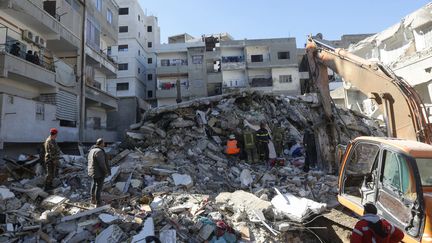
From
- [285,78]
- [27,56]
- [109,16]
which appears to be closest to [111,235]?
[27,56]

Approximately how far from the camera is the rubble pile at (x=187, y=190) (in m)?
6.11

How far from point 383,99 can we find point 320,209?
2.54 meters

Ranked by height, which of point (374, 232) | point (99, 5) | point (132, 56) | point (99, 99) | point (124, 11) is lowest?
point (374, 232)

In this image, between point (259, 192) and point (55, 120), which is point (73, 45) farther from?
point (259, 192)

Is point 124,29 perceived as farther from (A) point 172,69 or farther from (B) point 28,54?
(B) point 28,54

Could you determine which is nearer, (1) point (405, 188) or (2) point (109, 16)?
(1) point (405, 188)

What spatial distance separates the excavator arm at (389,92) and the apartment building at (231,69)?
26.8m

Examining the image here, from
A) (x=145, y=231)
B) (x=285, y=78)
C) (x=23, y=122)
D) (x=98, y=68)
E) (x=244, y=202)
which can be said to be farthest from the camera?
(x=285, y=78)

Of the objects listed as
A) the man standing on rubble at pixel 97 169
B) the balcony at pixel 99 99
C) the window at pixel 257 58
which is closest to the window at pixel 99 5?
the balcony at pixel 99 99

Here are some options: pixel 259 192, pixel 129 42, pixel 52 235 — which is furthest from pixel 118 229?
pixel 129 42

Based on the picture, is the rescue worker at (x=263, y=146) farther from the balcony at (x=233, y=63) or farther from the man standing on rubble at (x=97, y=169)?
the balcony at (x=233, y=63)

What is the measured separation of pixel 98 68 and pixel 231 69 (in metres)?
16.8

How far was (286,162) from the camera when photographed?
12.1m

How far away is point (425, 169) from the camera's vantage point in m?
4.08
